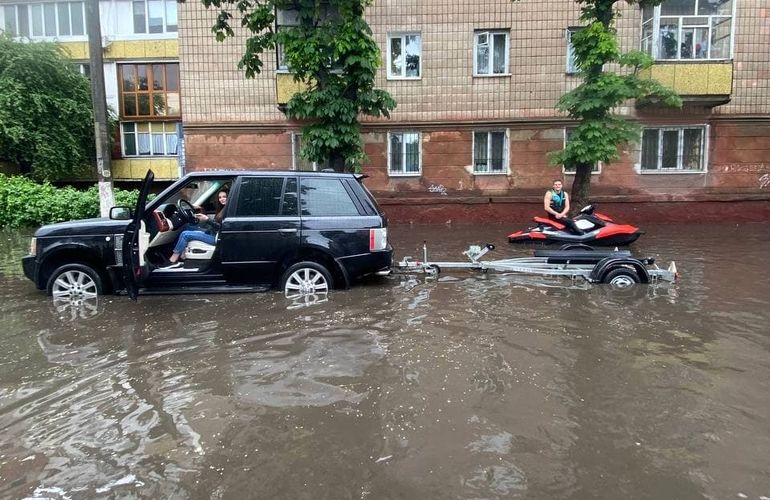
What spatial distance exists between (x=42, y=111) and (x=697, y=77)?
21.3 metres

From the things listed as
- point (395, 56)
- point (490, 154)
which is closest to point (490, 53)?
point (395, 56)

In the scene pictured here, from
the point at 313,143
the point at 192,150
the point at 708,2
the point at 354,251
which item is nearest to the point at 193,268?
the point at 354,251

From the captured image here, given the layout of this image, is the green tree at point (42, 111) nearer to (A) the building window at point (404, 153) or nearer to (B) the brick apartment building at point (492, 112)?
(B) the brick apartment building at point (492, 112)

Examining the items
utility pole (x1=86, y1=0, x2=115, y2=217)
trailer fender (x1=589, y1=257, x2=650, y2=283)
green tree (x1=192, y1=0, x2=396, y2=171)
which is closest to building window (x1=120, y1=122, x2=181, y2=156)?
utility pole (x1=86, y1=0, x2=115, y2=217)

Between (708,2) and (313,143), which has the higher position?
(708,2)

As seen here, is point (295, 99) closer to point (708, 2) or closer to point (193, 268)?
point (193, 268)

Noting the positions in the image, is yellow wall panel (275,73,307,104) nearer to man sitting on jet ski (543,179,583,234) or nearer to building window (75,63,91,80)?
man sitting on jet ski (543,179,583,234)

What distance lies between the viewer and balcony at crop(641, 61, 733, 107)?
584 inches

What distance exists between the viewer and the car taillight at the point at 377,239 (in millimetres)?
7082

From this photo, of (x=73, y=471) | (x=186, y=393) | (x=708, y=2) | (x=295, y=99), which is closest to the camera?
(x=73, y=471)

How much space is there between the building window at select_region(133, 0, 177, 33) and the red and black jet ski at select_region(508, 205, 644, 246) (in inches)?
763

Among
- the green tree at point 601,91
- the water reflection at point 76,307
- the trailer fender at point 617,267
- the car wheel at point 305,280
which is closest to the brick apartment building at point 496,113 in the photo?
the green tree at point 601,91

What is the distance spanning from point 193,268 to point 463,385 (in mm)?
4099

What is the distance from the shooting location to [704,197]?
15945 millimetres
